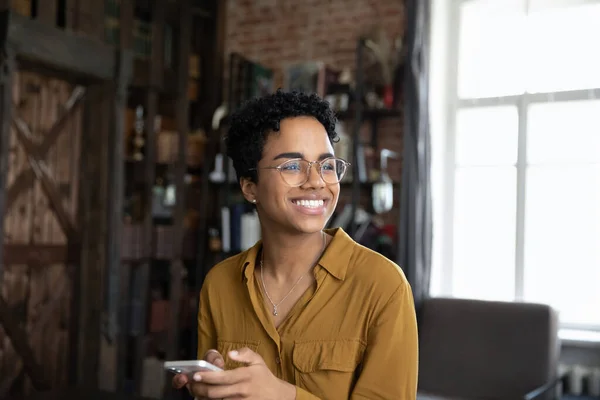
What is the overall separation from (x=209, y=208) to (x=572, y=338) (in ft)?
9.11

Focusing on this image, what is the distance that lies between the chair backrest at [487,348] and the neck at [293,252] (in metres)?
2.09

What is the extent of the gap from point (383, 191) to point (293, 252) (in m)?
2.58

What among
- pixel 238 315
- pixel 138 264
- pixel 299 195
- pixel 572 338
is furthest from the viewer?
pixel 138 264

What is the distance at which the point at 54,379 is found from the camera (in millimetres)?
3934

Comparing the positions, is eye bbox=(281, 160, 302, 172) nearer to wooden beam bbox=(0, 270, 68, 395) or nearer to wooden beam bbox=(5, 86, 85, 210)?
wooden beam bbox=(5, 86, 85, 210)

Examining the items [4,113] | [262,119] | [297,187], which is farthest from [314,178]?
[4,113]

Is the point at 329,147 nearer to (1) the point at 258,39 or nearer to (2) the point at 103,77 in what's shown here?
(2) the point at 103,77

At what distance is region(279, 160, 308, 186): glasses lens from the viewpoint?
50.9 inches

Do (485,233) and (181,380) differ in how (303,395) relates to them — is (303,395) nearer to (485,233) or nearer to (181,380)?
(181,380)

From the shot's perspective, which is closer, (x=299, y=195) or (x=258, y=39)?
(x=299, y=195)

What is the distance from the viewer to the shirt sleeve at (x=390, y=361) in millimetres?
1203

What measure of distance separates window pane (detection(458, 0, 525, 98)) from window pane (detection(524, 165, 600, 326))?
63 cm

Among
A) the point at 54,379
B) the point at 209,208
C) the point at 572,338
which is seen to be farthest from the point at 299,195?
the point at 209,208

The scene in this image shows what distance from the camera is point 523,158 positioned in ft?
12.8
